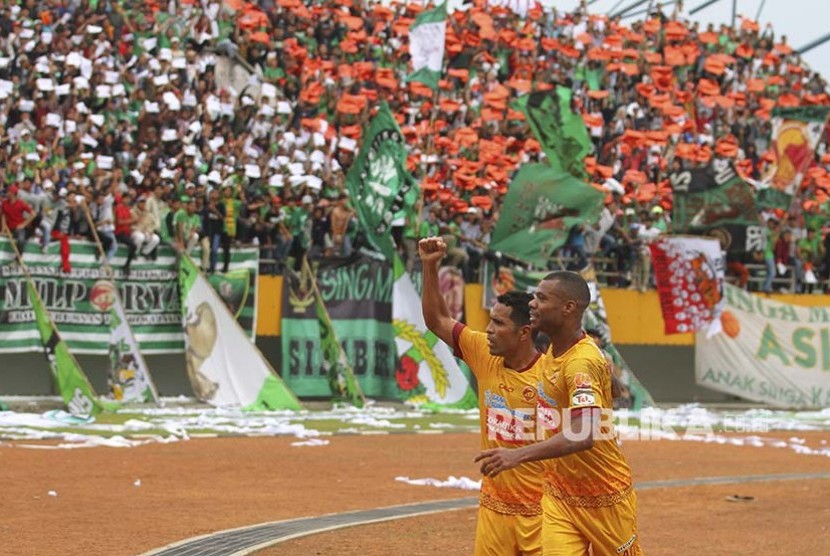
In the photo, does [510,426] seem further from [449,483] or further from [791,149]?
[791,149]

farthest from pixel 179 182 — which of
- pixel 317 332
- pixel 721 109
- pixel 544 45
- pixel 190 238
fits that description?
pixel 721 109

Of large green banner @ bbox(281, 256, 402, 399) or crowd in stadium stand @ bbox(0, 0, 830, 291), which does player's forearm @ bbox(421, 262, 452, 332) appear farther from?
large green banner @ bbox(281, 256, 402, 399)

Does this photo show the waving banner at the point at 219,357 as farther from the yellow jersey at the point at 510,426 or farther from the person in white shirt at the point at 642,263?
the yellow jersey at the point at 510,426

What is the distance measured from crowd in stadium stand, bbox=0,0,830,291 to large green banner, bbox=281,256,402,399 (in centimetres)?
51

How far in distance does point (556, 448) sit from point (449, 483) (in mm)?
9465

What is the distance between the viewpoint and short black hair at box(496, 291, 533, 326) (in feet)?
25.2

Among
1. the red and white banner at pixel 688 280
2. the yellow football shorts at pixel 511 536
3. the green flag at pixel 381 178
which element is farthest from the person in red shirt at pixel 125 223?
the yellow football shorts at pixel 511 536

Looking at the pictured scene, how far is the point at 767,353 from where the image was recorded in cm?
2969

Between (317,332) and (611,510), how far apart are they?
1901cm

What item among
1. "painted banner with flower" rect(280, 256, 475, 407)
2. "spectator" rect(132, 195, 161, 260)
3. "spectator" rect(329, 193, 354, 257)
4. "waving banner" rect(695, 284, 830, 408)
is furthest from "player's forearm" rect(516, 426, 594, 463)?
"waving banner" rect(695, 284, 830, 408)

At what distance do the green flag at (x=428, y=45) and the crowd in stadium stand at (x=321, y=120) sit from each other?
4.68 ft

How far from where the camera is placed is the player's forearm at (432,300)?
7797 mm

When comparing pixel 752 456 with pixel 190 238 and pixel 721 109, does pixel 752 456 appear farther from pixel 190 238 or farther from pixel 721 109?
pixel 721 109

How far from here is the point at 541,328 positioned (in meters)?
7.10
